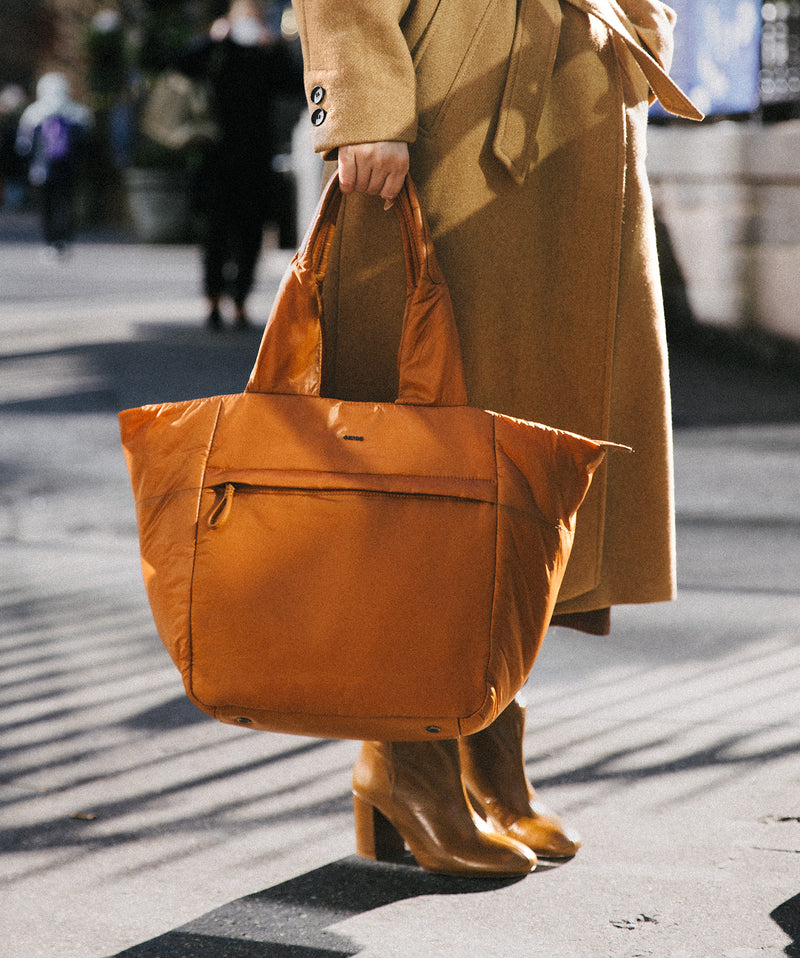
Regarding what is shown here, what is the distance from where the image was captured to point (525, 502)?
2.14m

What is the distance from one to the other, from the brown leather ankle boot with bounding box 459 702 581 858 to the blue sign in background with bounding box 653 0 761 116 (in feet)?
24.7

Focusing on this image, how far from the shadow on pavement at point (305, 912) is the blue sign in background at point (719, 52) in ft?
25.4

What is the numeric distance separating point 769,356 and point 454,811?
22.7 ft

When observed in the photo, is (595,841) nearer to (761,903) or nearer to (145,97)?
(761,903)

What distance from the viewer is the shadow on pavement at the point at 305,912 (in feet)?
7.33

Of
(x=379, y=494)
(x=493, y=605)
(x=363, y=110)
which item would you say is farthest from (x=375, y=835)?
(x=363, y=110)

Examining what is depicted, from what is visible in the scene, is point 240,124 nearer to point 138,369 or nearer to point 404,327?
point 138,369

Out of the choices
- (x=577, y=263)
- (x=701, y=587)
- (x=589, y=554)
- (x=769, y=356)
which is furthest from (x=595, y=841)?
(x=769, y=356)

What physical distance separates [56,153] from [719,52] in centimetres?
1197

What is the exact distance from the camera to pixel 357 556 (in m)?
2.10

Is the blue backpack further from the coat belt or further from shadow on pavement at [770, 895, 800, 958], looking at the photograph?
shadow on pavement at [770, 895, 800, 958]

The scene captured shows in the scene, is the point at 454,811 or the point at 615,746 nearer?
the point at 454,811

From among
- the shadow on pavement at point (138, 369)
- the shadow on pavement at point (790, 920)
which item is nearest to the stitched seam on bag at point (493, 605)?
the shadow on pavement at point (790, 920)

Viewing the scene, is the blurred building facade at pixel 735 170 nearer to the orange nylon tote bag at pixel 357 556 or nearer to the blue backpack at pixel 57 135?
the orange nylon tote bag at pixel 357 556
